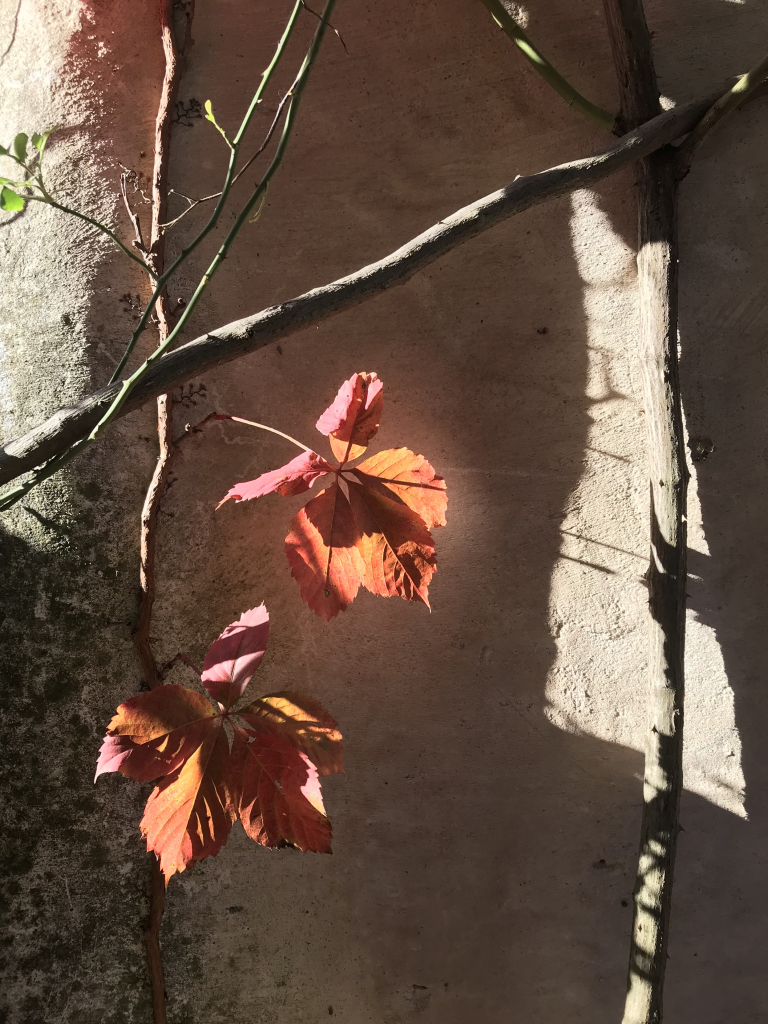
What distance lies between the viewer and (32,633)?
1911 millimetres

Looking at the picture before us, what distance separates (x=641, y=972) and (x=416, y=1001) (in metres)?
0.62

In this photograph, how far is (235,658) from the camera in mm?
1618

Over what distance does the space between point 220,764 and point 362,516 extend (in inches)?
24.3

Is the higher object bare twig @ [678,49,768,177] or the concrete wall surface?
bare twig @ [678,49,768,177]

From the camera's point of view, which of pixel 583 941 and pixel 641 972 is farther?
pixel 583 941

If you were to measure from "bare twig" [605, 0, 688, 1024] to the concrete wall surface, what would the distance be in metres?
0.12

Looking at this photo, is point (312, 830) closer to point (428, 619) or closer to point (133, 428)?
point (428, 619)

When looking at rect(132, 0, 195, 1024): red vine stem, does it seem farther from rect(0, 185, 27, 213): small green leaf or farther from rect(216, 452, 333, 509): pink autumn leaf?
rect(0, 185, 27, 213): small green leaf

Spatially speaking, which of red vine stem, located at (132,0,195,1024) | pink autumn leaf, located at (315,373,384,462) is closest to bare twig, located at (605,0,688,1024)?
pink autumn leaf, located at (315,373,384,462)

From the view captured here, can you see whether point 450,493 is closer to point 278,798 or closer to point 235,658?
point 235,658

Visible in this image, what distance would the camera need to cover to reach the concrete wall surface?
1.96 metres

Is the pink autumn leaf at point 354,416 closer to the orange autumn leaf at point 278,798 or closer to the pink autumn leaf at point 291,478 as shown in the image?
the pink autumn leaf at point 291,478

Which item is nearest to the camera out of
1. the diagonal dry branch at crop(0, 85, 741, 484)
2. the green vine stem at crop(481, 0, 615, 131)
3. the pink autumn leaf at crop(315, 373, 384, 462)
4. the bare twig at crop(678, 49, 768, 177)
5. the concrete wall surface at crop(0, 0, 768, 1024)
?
the diagonal dry branch at crop(0, 85, 741, 484)

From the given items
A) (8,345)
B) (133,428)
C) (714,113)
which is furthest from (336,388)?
(714,113)
